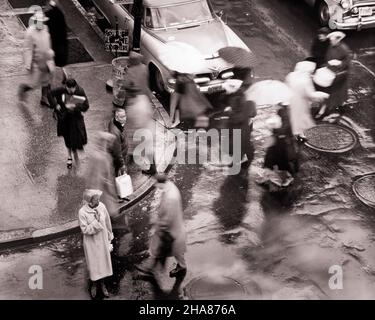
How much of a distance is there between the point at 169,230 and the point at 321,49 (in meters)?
6.51

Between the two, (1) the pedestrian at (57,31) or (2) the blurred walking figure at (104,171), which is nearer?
(2) the blurred walking figure at (104,171)

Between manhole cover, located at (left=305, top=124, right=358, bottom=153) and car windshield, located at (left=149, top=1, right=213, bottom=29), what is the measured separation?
13.1 feet

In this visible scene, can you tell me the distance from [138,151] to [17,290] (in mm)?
3846

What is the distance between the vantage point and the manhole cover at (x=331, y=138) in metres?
13.5

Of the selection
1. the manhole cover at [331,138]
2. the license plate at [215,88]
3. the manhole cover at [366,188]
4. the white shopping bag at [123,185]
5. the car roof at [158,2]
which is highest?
the car roof at [158,2]

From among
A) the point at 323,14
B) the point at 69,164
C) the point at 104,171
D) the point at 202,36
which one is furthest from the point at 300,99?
the point at 323,14

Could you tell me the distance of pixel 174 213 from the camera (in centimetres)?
971

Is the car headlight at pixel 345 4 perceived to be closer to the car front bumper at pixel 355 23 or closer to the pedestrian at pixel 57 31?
the car front bumper at pixel 355 23

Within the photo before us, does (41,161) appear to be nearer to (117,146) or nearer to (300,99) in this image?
(117,146)

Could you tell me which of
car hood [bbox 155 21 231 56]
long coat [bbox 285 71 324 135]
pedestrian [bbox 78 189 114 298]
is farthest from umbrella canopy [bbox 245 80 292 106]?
pedestrian [bbox 78 189 114 298]

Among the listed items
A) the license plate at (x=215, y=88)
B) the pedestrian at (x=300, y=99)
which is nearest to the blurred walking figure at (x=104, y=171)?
the pedestrian at (x=300, y=99)

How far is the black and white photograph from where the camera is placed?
10188 millimetres

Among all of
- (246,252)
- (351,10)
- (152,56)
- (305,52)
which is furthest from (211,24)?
(246,252)

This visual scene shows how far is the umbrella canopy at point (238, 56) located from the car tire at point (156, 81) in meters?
1.52
